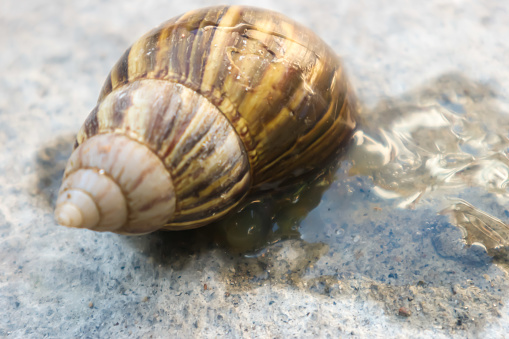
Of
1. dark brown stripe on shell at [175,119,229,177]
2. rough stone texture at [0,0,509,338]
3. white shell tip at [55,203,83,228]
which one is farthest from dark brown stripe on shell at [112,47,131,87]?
rough stone texture at [0,0,509,338]

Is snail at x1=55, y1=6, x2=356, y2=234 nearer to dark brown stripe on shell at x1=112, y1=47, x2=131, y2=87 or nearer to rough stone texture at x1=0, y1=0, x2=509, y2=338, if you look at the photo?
dark brown stripe on shell at x1=112, y1=47, x2=131, y2=87

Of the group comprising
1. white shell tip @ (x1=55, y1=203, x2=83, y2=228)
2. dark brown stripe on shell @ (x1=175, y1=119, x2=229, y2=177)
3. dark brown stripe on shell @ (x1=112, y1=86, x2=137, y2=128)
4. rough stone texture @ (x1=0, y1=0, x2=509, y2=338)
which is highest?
dark brown stripe on shell @ (x1=112, y1=86, x2=137, y2=128)

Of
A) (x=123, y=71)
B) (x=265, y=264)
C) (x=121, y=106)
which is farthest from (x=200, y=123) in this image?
(x=265, y=264)

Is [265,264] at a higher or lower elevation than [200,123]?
lower

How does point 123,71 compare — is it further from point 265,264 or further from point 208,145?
point 265,264

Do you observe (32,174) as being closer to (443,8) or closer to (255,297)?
(255,297)

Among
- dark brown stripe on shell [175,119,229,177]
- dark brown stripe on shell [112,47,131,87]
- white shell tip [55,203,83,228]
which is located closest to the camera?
white shell tip [55,203,83,228]

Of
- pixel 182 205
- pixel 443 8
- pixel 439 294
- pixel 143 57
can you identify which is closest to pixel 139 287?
pixel 182 205

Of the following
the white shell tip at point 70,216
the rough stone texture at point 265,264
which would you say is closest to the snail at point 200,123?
the white shell tip at point 70,216
